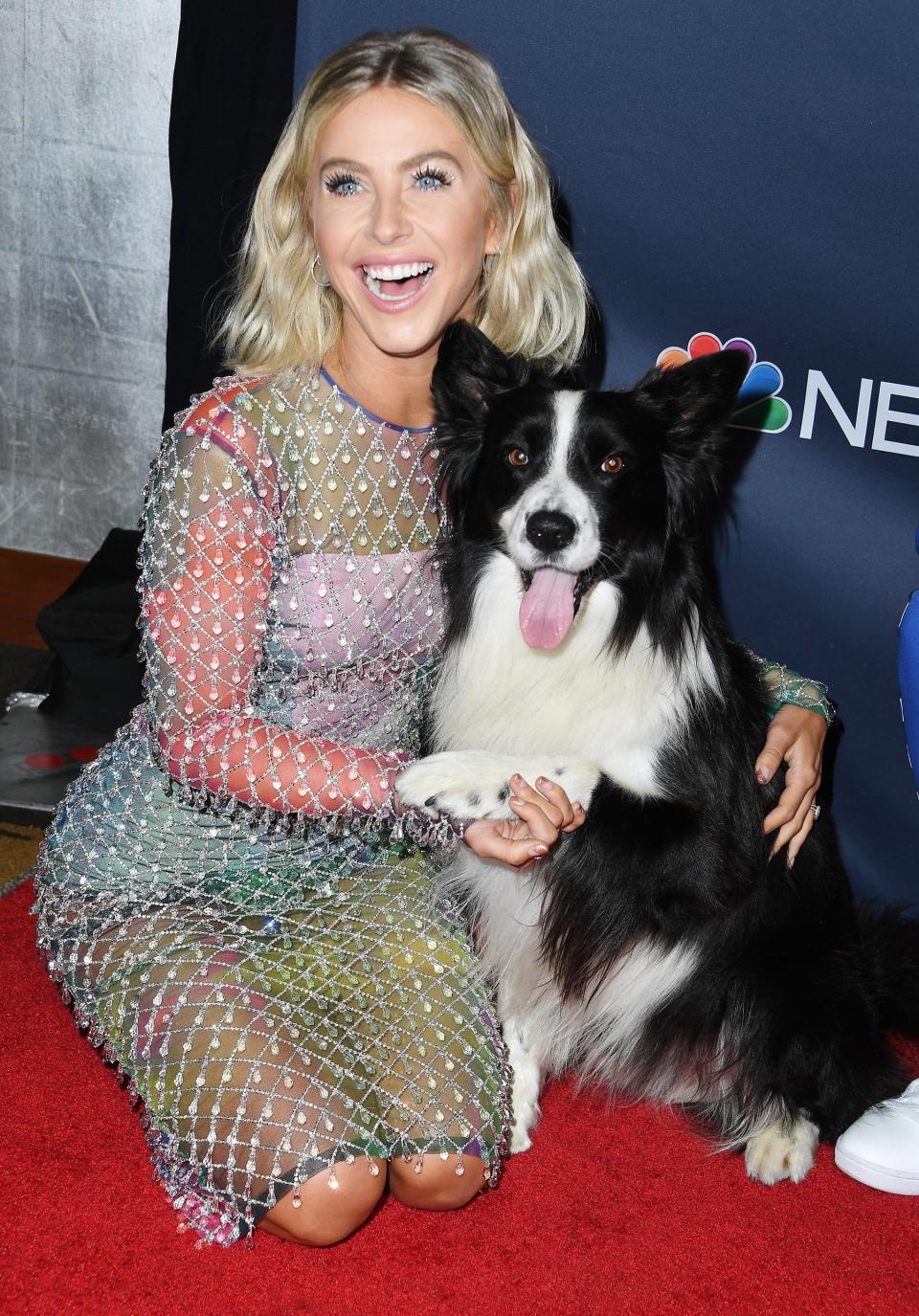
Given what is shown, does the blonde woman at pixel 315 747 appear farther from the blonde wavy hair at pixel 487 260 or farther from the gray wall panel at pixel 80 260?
the gray wall panel at pixel 80 260

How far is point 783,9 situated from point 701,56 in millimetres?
164

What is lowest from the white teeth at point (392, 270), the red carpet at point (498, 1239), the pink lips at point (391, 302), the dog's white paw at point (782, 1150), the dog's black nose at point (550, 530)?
the red carpet at point (498, 1239)

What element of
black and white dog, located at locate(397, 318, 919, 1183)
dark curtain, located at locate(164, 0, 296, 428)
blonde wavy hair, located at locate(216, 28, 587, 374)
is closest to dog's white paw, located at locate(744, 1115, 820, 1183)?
black and white dog, located at locate(397, 318, 919, 1183)

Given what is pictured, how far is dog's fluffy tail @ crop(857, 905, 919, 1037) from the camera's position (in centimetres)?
229

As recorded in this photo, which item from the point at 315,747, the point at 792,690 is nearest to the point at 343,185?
the point at 315,747

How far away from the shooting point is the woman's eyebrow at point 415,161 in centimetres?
199

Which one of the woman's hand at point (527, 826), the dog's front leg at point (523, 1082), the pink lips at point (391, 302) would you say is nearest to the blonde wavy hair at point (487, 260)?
the pink lips at point (391, 302)

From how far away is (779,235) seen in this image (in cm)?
250

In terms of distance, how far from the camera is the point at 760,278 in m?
2.54

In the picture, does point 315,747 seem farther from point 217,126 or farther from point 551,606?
point 217,126

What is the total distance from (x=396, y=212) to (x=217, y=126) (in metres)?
0.88

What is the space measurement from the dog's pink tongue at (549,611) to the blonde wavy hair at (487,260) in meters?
0.51

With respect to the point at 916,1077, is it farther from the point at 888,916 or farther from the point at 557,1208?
the point at 557,1208

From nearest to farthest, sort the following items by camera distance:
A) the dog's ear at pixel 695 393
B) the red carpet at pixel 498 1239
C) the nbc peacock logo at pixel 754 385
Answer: the red carpet at pixel 498 1239 < the dog's ear at pixel 695 393 < the nbc peacock logo at pixel 754 385
